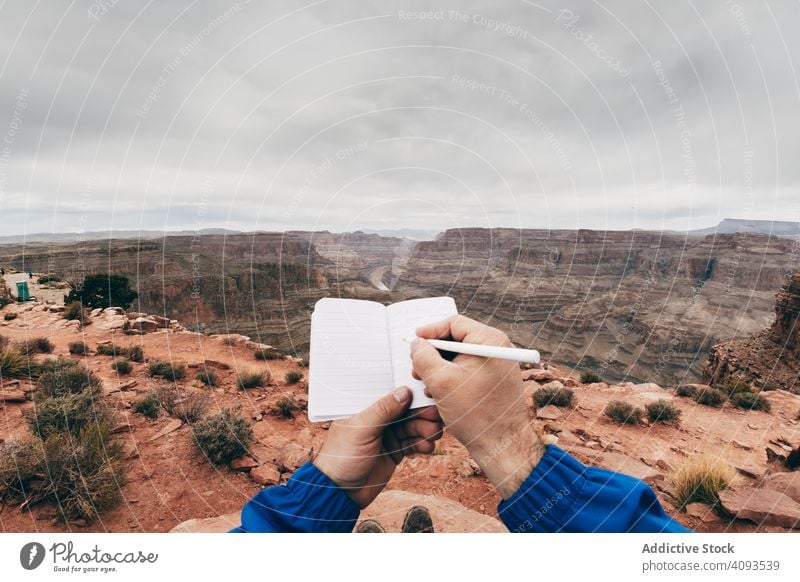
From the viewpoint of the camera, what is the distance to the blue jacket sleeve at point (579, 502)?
158cm

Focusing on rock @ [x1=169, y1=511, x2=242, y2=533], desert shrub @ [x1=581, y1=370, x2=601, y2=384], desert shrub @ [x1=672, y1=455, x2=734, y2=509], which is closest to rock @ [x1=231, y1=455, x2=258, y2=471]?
rock @ [x1=169, y1=511, x2=242, y2=533]

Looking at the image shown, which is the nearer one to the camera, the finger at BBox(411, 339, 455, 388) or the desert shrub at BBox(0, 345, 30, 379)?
the finger at BBox(411, 339, 455, 388)

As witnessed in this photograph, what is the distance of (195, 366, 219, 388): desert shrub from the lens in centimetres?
669

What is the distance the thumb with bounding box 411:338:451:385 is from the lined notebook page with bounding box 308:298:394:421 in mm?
323

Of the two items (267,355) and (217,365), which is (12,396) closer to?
(217,365)

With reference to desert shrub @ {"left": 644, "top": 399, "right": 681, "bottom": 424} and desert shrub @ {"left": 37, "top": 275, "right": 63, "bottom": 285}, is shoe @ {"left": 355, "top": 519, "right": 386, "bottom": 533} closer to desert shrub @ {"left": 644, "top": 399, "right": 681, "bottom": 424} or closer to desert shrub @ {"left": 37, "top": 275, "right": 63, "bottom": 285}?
desert shrub @ {"left": 644, "top": 399, "right": 681, "bottom": 424}

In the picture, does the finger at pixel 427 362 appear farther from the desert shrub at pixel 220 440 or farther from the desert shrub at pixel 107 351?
the desert shrub at pixel 107 351

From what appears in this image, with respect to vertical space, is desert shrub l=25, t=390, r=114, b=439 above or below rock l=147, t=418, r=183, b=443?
above
